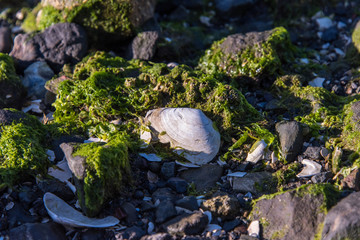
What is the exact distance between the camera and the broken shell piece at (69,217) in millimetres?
3404

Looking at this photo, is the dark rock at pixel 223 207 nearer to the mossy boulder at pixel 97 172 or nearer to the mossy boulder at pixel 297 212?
the mossy boulder at pixel 297 212

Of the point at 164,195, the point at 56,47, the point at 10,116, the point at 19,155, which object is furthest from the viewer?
the point at 56,47

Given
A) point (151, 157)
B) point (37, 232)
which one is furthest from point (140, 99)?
point (37, 232)

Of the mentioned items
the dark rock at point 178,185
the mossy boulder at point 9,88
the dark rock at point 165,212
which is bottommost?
the dark rock at point 178,185

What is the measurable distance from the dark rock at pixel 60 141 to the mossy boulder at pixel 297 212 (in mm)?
2165

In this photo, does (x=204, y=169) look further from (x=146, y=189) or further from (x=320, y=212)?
(x=320, y=212)

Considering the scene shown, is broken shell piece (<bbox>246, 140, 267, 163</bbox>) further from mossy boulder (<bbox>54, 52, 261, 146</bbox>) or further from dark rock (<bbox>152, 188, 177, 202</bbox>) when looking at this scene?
dark rock (<bbox>152, 188, 177, 202</bbox>)

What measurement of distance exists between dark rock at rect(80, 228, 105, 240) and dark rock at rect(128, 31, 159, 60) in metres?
2.98

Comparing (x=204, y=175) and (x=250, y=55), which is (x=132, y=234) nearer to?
(x=204, y=175)

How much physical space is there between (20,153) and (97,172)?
38.6 inches

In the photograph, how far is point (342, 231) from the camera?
314 centimetres

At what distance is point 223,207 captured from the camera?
11.8 ft

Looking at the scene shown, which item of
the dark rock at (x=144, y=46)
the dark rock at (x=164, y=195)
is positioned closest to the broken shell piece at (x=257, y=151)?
the dark rock at (x=164, y=195)

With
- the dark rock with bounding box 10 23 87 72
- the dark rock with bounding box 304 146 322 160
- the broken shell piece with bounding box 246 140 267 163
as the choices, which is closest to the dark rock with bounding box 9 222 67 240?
the broken shell piece with bounding box 246 140 267 163
